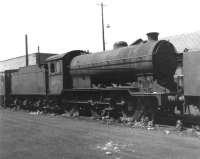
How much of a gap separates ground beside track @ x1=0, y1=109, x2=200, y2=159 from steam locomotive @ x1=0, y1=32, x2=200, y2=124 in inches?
69.4

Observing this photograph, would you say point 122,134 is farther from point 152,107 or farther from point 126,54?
point 126,54

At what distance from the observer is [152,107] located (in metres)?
11.6

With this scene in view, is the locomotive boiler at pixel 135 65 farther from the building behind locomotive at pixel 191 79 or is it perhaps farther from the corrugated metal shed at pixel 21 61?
the corrugated metal shed at pixel 21 61

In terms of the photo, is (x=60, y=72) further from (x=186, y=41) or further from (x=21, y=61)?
(x=21, y=61)

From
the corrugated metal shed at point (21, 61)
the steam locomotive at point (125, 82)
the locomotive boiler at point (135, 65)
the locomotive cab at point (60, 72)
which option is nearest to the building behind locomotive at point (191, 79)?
the steam locomotive at point (125, 82)

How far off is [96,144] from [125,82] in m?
5.39

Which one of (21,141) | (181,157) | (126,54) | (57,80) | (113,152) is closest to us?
(181,157)

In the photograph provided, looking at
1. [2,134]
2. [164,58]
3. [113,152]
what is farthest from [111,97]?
[113,152]

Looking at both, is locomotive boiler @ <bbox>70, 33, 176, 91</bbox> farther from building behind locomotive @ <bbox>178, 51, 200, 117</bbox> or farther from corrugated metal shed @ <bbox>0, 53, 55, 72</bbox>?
corrugated metal shed @ <bbox>0, 53, 55, 72</bbox>

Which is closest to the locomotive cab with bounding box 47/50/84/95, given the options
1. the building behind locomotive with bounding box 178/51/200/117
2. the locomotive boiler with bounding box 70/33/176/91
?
the locomotive boiler with bounding box 70/33/176/91

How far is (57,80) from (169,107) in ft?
22.9

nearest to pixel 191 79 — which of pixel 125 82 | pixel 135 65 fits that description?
pixel 135 65

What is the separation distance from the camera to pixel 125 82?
1320cm

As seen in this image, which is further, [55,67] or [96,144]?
[55,67]
